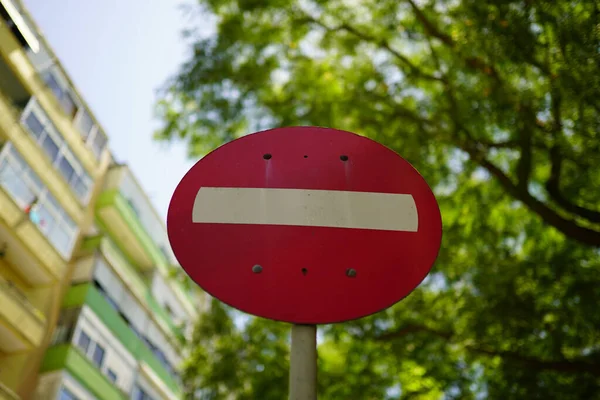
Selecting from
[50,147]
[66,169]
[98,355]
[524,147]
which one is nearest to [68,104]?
[50,147]

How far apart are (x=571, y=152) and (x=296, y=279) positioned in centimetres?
444

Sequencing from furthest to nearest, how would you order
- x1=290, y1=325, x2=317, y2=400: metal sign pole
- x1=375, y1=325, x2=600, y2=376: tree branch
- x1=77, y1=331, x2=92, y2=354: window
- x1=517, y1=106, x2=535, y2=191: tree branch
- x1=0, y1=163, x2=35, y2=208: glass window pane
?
x1=77, y1=331, x2=92, y2=354: window < x1=0, y1=163, x2=35, y2=208: glass window pane < x1=517, y1=106, x2=535, y2=191: tree branch < x1=375, y1=325, x2=600, y2=376: tree branch < x1=290, y1=325, x2=317, y2=400: metal sign pole

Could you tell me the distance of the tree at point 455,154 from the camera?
5555 millimetres

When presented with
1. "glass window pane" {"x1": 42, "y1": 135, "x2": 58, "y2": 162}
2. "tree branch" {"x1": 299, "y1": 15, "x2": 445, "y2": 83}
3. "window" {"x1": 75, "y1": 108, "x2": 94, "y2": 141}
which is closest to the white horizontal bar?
"tree branch" {"x1": 299, "y1": 15, "x2": 445, "y2": 83}

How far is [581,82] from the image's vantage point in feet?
13.9

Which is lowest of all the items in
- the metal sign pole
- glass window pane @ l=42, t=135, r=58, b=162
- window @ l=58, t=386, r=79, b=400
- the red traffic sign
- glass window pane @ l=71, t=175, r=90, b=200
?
window @ l=58, t=386, r=79, b=400

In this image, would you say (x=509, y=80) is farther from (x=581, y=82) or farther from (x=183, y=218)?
(x=183, y=218)

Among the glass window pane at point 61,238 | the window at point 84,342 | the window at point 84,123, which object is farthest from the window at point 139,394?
the window at point 84,123

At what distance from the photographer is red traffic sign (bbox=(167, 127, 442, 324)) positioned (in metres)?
2.22

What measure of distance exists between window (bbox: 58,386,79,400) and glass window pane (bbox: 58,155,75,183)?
5.38 meters

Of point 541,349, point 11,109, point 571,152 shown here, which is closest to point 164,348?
point 11,109

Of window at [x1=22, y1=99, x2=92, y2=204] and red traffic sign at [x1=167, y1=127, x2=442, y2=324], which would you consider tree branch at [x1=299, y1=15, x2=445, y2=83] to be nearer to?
red traffic sign at [x1=167, y1=127, x2=442, y2=324]

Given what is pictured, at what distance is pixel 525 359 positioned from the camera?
6.34 m

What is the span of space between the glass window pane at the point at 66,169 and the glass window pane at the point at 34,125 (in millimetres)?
1045
